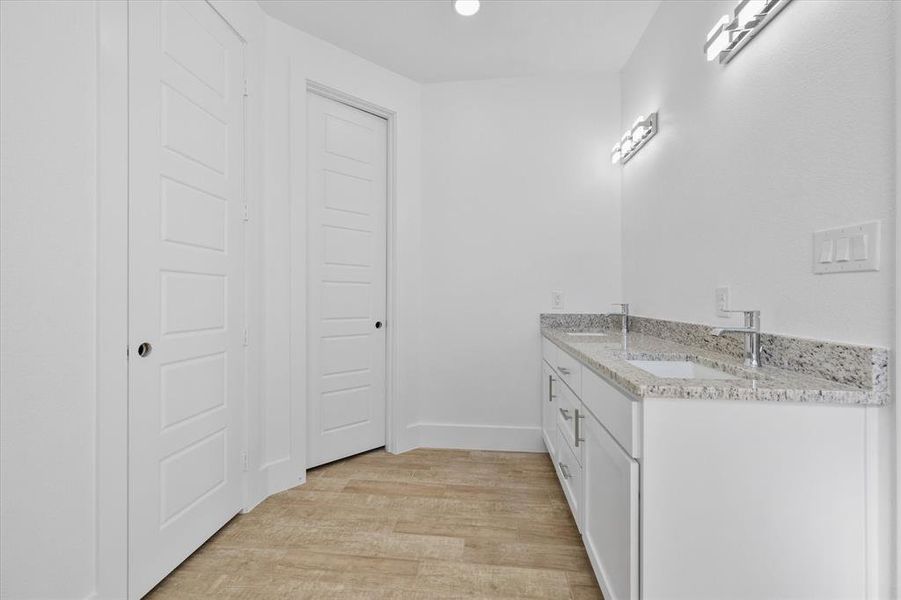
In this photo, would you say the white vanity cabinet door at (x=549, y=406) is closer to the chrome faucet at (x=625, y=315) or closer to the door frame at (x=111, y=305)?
the chrome faucet at (x=625, y=315)

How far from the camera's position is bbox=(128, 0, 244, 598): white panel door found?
1.61m

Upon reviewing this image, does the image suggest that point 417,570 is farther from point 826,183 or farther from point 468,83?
point 468,83

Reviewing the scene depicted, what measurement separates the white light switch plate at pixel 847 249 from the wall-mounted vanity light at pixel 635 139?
1.47m

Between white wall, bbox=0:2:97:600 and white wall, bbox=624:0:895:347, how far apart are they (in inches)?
85.4

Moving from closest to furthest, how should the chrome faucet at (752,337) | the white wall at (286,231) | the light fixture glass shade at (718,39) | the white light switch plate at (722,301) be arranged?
the chrome faucet at (752,337) → the light fixture glass shade at (718,39) → the white light switch plate at (722,301) → the white wall at (286,231)

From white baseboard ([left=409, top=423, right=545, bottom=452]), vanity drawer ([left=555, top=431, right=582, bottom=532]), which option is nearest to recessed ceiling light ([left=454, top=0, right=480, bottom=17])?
vanity drawer ([left=555, top=431, right=582, bottom=532])

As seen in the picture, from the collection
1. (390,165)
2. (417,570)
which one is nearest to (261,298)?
(390,165)

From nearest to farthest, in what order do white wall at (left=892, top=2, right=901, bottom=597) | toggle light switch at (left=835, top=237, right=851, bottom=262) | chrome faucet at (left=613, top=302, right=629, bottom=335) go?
white wall at (left=892, top=2, right=901, bottom=597), toggle light switch at (left=835, top=237, right=851, bottom=262), chrome faucet at (left=613, top=302, right=629, bottom=335)

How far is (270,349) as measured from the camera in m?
2.50

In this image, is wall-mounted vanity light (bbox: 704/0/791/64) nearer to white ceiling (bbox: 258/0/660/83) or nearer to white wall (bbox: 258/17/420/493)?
white ceiling (bbox: 258/0/660/83)

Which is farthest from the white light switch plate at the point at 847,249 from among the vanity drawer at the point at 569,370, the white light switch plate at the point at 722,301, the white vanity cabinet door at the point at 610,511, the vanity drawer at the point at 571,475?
the vanity drawer at the point at 571,475

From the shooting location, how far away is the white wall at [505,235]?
319 cm

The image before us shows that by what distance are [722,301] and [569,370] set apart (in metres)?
0.69

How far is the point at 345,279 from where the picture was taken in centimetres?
298
